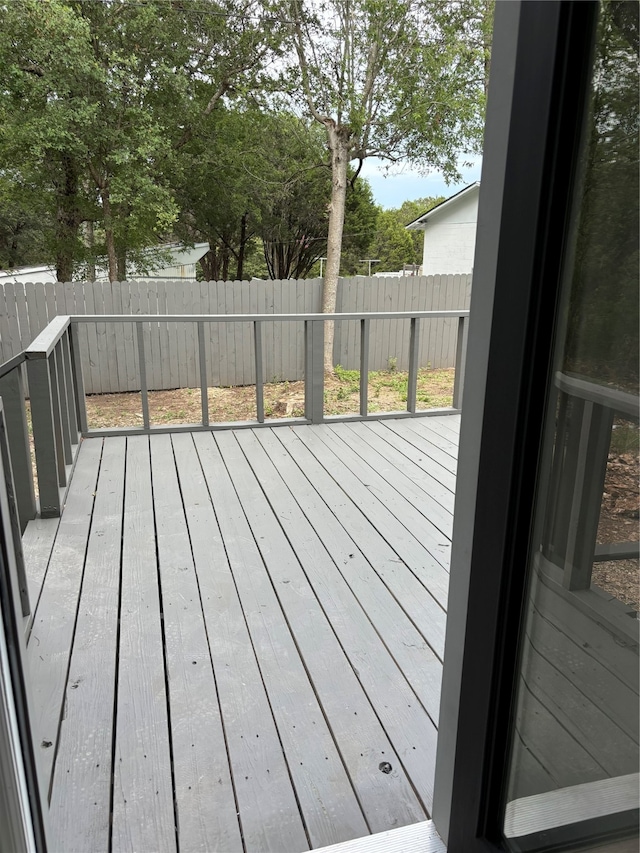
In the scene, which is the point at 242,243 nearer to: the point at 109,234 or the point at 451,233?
the point at 451,233

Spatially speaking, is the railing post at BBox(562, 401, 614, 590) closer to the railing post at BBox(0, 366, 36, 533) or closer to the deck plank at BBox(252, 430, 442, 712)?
the deck plank at BBox(252, 430, 442, 712)

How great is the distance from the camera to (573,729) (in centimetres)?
85

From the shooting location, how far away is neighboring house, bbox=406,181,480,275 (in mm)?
15662

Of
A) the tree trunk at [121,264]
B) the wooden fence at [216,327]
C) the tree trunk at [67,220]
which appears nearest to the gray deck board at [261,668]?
the wooden fence at [216,327]

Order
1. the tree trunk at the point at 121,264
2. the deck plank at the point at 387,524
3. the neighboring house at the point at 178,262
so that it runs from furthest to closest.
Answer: the neighboring house at the point at 178,262, the tree trunk at the point at 121,264, the deck plank at the point at 387,524

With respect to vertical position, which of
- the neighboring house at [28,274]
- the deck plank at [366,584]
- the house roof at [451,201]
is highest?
the house roof at [451,201]

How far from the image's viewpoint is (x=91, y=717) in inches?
61.7

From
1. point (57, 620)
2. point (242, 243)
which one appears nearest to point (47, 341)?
point (57, 620)

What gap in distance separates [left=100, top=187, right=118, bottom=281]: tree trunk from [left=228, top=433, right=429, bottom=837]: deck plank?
824 centimetres

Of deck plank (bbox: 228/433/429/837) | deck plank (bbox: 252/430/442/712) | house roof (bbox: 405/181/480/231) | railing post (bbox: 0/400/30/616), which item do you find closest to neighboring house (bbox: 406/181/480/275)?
house roof (bbox: 405/181/480/231)

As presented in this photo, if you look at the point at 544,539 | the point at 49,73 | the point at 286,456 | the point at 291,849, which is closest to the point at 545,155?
the point at 544,539

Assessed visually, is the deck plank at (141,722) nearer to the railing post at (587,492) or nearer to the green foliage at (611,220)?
the railing post at (587,492)

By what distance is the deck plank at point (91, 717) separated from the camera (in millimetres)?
1269

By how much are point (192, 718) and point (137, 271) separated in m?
Result: 11.6
